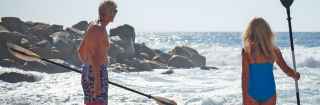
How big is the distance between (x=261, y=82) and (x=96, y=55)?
142 centimetres

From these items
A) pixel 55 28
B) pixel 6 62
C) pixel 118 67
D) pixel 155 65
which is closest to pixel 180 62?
pixel 155 65

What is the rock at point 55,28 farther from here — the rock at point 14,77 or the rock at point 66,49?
the rock at point 14,77

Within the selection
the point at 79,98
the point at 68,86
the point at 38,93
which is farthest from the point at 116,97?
the point at 68,86

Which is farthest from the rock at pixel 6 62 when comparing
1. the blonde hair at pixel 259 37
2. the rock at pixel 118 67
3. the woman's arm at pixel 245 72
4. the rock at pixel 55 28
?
the blonde hair at pixel 259 37

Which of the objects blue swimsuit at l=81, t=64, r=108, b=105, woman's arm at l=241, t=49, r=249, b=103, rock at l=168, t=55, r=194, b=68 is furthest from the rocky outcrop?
woman's arm at l=241, t=49, r=249, b=103

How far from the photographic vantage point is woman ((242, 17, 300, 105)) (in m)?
4.52

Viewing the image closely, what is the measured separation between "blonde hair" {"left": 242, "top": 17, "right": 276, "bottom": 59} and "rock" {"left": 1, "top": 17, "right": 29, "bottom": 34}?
2394 cm

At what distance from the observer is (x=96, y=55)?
15.6 ft

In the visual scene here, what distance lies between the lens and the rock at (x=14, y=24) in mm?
27562

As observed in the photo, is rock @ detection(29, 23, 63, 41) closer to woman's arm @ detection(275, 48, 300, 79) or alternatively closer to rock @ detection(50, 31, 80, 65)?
rock @ detection(50, 31, 80, 65)

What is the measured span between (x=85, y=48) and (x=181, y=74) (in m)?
18.9

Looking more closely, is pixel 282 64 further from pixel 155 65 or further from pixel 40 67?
pixel 155 65

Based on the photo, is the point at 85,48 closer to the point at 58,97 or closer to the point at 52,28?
the point at 58,97

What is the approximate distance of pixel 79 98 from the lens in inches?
515
